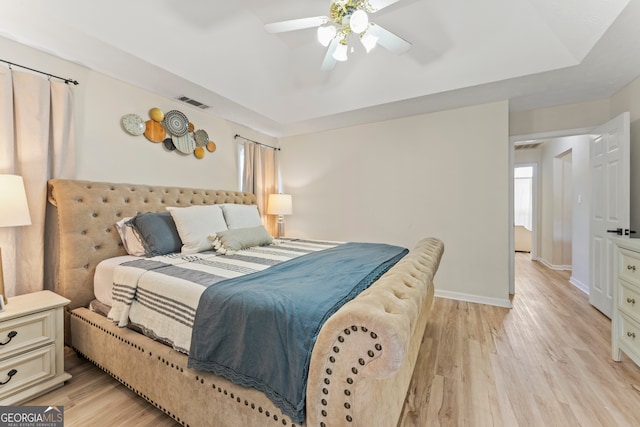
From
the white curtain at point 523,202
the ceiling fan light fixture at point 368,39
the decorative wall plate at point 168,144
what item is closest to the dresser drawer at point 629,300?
the ceiling fan light fixture at point 368,39

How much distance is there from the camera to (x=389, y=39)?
2.03 metres

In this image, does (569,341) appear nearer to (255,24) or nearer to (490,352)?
(490,352)

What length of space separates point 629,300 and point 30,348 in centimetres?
397

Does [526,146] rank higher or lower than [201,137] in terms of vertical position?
higher

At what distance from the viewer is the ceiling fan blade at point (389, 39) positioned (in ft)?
6.40

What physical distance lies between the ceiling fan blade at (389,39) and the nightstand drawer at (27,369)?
10.1 feet

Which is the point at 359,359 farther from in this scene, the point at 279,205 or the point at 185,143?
the point at 279,205

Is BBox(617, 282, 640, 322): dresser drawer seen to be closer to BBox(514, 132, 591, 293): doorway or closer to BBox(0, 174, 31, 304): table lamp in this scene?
BBox(514, 132, 591, 293): doorway

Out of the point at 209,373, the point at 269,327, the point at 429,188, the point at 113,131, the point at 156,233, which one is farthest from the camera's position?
the point at 429,188

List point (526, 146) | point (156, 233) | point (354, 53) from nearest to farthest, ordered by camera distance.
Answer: point (156, 233), point (354, 53), point (526, 146)

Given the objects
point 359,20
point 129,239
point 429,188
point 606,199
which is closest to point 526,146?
point 606,199

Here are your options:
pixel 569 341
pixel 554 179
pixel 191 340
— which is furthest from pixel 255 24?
pixel 554 179

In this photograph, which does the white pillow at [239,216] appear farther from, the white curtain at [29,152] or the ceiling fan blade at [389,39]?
the ceiling fan blade at [389,39]

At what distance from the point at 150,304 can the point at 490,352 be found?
2505 mm
